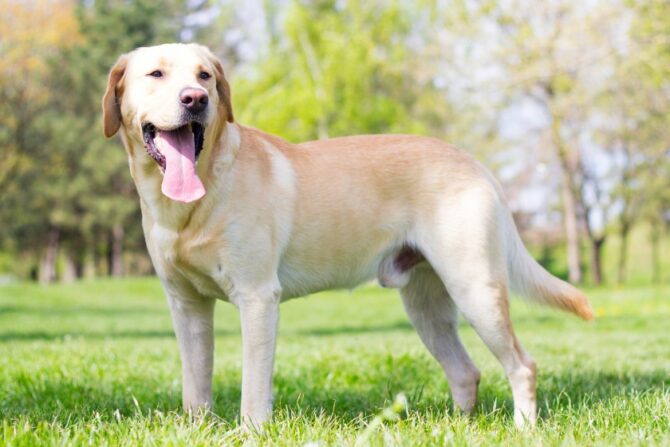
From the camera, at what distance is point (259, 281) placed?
3416 mm

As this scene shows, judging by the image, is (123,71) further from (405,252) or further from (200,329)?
(405,252)

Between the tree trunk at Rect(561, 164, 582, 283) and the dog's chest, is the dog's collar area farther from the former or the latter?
the tree trunk at Rect(561, 164, 582, 283)

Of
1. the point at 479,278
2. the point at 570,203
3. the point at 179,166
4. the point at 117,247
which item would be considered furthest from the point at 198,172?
the point at 117,247

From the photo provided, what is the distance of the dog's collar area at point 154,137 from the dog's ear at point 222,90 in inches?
10.1

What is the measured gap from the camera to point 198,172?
3.41m

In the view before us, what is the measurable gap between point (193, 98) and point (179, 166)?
0.30 metres

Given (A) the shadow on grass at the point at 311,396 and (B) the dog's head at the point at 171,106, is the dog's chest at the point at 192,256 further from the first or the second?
(A) the shadow on grass at the point at 311,396

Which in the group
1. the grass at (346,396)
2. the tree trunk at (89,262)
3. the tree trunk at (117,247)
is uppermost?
the grass at (346,396)

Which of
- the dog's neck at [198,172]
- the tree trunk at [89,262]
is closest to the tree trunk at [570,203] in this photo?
the dog's neck at [198,172]

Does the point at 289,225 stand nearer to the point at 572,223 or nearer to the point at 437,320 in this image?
the point at 437,320

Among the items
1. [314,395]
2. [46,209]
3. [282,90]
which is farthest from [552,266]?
[314,395]

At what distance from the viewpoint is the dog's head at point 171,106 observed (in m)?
3.21

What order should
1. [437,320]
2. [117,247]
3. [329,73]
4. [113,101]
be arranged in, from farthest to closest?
[117,247]
[329,73]
[437,320]
[113,101]

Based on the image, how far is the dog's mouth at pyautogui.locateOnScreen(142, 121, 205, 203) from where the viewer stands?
3.22m
